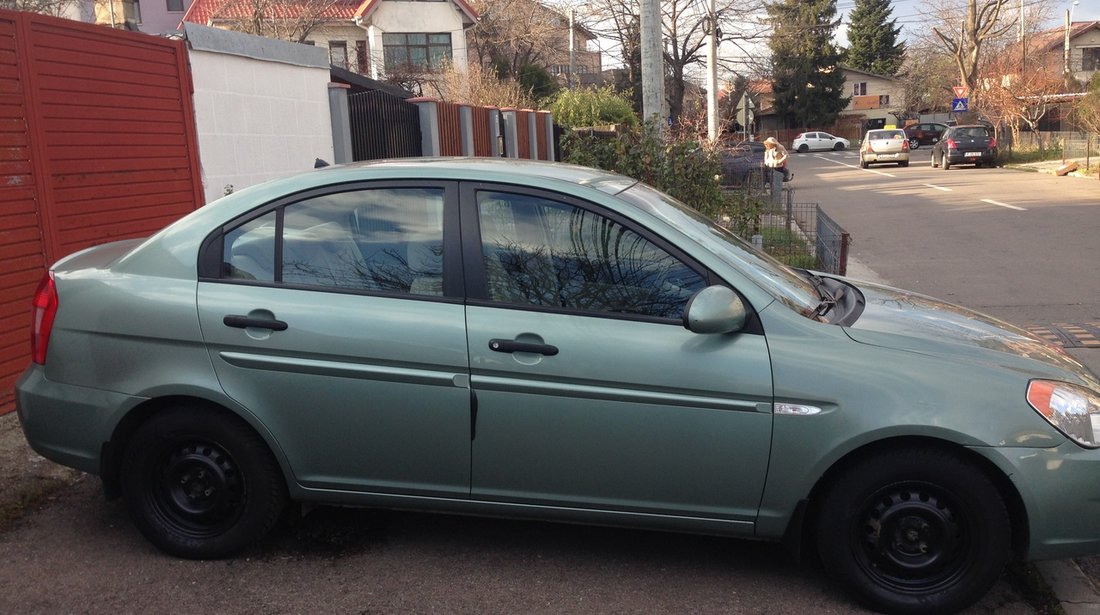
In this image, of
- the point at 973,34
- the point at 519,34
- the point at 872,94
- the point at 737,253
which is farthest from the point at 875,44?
the point at 737,253

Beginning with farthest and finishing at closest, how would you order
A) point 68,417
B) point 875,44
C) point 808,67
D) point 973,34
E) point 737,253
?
1. point 875,44
2. point 808,67
3. point 973,34
4. point 737,253
5. point 68,417

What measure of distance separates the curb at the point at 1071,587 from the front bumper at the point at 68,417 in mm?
3758

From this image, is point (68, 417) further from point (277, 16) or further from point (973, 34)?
point (973, 34)

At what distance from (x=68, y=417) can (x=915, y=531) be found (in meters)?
3.38

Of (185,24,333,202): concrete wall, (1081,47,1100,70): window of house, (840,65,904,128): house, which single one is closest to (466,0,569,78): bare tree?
(185,24,333,202): concrete wall

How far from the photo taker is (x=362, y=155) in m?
12.6

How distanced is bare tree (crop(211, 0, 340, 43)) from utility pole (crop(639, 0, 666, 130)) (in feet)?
65.7

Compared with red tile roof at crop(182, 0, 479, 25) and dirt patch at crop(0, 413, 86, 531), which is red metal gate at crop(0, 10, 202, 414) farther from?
red tile roof at crop(182, 0, 479, 25)

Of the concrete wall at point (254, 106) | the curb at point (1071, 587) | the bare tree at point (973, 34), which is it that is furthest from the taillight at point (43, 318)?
the bare tree at point (973, 34)

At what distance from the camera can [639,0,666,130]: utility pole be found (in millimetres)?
11195

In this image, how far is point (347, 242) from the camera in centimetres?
401

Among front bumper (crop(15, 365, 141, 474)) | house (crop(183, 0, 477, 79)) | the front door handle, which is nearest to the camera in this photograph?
the front door handle

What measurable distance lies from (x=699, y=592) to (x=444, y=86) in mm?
25269

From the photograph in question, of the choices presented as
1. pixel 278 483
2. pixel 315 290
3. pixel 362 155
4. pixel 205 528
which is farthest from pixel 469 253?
pixel 362 155
